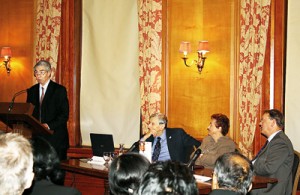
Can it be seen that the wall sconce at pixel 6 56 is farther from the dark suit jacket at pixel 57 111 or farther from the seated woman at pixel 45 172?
the seated woman at pixel 45 172

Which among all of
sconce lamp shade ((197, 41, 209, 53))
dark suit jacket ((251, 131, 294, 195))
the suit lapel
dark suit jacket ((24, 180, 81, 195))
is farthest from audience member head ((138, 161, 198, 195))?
sconce lamp shade ((197, 41, 209, 53))

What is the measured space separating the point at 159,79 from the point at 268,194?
272 centimetres

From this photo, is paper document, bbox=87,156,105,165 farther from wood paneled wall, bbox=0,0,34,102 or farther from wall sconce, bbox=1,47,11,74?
wall sconce, bbox=1,47,11,74

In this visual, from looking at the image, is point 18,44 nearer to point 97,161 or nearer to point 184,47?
point 184,47

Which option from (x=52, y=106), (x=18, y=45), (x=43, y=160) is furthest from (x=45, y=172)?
(x=18, y=45)

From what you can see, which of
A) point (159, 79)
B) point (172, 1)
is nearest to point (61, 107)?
point (159, 79)

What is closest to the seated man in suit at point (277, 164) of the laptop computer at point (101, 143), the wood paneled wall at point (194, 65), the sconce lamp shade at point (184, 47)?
the laptop computer at point (101, 143)

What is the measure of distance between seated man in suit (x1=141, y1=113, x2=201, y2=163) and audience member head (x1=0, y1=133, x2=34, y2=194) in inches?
134

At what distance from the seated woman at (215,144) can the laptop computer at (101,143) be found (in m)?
0.94

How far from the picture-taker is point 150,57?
7.12 m

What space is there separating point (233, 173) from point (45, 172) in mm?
1117

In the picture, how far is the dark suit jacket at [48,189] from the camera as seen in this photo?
9.39ft

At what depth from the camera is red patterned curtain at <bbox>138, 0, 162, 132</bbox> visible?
706 cm

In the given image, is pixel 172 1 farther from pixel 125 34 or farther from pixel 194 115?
pixel 194 115
